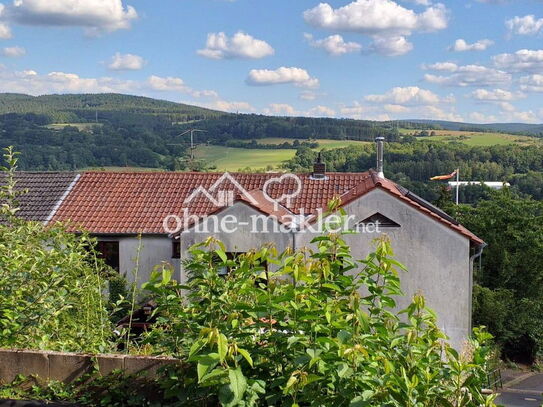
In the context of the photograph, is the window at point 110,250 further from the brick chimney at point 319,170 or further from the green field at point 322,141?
the green field at point 322,141

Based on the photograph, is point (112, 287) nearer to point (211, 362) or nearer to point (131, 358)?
point (131, 358)

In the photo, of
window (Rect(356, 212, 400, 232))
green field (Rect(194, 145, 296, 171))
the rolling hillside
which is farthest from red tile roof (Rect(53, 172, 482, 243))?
green field (Rect(194, 145, 296, 171))

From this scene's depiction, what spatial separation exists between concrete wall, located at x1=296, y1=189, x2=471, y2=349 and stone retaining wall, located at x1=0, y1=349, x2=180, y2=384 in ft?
36.9

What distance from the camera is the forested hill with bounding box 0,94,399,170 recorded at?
203 feet

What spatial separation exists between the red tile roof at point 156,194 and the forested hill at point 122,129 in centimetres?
1891

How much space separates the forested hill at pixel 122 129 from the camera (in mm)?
61750

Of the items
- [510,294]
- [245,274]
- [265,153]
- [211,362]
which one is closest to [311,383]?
[211,362]

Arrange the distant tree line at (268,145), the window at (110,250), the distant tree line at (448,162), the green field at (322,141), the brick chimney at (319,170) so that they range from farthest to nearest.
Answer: the green field at (322,141)
the distant tree line at (268,145)
the distant tree line at (448,162)
the brick chimney at (319,170)
the window at (110,250)

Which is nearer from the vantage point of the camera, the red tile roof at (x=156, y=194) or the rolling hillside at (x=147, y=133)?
the red tile roof at (x=156, y=194)

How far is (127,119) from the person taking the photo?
10469cm

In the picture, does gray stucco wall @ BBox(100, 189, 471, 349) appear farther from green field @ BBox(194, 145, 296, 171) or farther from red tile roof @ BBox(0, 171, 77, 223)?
green field @ BBox(194, 145, 296, 171)

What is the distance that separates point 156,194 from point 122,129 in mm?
64897

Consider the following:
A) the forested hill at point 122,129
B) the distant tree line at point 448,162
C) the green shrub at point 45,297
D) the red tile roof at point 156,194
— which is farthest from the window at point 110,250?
the distant tree line at point 448,162

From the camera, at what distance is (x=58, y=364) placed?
171 inches
